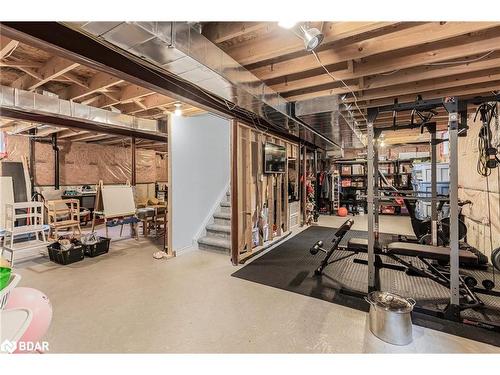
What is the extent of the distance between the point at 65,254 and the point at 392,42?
16.2 feet

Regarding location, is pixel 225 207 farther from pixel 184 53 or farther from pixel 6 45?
pixel 6 45

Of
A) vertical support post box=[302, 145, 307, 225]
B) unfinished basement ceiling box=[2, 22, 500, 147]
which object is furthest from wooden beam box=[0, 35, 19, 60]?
vertical support post box=[302, 145, 307, 225]

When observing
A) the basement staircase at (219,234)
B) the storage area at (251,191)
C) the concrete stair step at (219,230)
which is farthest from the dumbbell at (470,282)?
the concrete stair step at (219,230)

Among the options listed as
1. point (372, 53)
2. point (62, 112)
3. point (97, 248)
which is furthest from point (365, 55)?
point (97, 248)

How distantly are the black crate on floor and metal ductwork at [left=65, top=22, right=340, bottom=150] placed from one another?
10.9 ft

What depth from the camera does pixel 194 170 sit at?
14.9 ft

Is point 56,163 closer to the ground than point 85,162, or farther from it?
closer to the ground

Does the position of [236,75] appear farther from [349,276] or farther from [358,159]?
[358,159]

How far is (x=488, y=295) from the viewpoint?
2625 millimetres

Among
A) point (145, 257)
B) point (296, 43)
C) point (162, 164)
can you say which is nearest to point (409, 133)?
point (296, 43)

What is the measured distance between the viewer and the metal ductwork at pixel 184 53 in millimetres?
1539

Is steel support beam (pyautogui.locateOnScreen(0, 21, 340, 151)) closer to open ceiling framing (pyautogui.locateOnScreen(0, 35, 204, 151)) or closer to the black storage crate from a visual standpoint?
open ceiling framing (pyautogui.locateOnScreen(0, 35, 204, 151))
